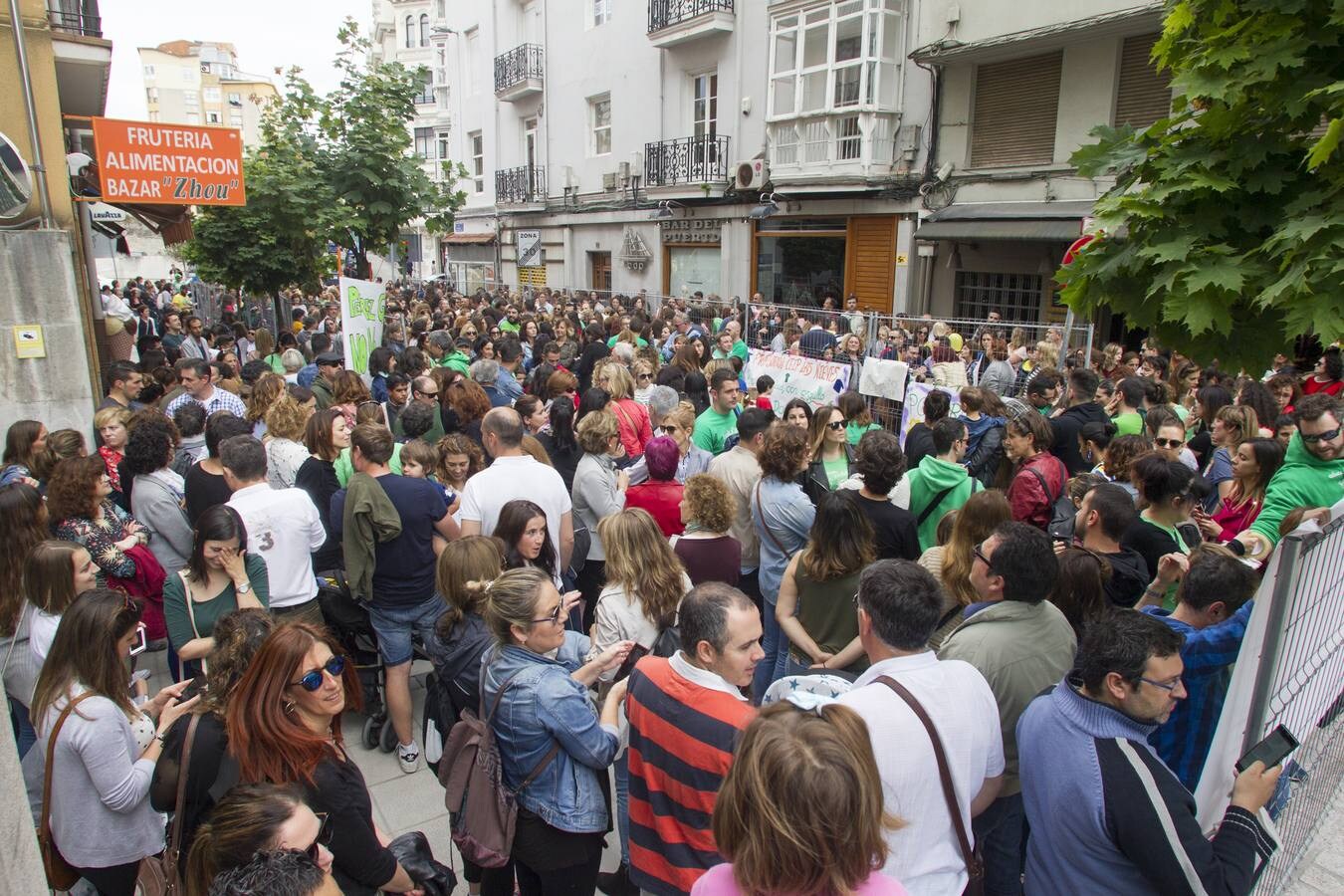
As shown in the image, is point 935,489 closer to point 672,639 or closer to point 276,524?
point 672,639

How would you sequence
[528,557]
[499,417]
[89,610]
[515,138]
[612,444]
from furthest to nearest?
[515,138] < [612,444] < [499,417] < [528,557] < [89,610]

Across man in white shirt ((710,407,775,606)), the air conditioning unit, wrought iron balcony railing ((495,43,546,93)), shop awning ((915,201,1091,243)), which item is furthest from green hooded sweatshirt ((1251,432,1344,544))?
wrought iron balcony railing ((495,43,546,93))

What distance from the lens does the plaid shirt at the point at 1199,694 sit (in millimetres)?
2879

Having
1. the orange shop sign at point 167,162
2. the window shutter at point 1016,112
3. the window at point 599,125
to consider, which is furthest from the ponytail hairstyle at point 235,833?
the window at point 599,125

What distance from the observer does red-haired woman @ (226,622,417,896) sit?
2.37 meters

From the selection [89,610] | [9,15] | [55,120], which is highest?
[9,15]

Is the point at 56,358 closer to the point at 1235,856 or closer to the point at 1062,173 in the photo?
the point at 1235,856

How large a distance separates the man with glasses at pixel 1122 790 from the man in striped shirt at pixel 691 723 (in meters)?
0.87

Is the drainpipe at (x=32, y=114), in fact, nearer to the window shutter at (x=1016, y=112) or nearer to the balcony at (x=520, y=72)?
the window shutter at (x=1016, y=112)

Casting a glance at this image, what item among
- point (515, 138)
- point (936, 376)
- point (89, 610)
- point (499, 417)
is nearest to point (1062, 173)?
point (936, 376)

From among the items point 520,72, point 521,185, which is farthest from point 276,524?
point 520,72

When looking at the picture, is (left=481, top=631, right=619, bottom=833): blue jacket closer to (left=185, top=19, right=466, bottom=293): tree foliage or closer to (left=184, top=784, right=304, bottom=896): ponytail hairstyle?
(left=184, top=784, right=304, bottom=896): ponytail hairstyle

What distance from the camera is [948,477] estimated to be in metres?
4.76

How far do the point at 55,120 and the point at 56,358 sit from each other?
241 cm
